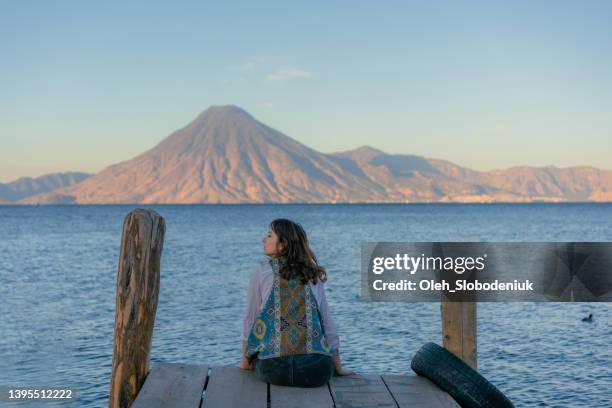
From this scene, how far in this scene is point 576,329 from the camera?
22.9m

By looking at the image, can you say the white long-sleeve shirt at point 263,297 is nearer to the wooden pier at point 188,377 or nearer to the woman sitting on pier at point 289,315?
the woman sitting on pier at point 289,315

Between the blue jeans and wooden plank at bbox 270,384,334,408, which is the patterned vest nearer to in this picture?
the blue jeans

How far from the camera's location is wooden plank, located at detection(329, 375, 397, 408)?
6.42m

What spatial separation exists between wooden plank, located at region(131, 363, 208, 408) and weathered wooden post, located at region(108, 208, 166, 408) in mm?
189

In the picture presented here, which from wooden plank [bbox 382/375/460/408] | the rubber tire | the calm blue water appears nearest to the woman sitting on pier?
wooden plank [bbox 382/375/460/408]

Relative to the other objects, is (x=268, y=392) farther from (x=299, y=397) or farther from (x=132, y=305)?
(x=132, y=305)

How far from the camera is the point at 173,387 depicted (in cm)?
685

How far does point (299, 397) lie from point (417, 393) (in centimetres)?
109

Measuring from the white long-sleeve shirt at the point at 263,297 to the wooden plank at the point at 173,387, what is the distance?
2.11 feet

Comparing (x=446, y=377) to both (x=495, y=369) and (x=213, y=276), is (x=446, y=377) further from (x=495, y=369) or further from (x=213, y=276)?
(x=213, y=276)

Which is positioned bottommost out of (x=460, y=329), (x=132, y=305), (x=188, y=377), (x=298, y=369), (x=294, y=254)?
(x=188, y=377)

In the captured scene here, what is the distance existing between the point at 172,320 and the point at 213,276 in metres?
16.1

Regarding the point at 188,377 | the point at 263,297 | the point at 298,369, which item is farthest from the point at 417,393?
the point at 188,377

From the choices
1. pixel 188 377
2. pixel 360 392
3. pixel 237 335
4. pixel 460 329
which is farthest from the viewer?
pixel 237 335
